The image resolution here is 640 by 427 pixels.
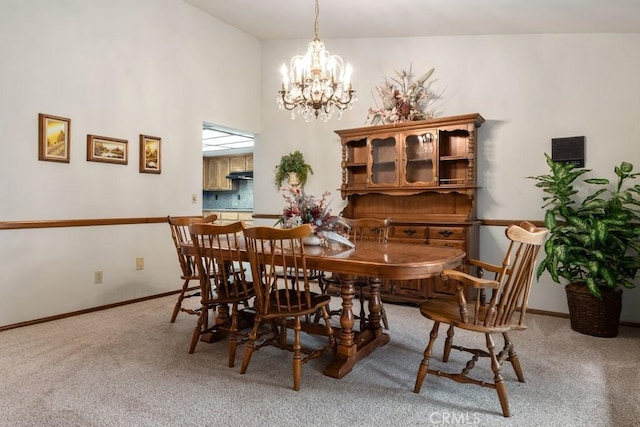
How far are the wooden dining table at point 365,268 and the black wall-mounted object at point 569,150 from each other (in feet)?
6.40

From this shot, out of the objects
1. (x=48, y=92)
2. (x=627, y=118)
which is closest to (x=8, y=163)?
(x=48, y=92)

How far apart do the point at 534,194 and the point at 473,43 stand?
66.5 inches

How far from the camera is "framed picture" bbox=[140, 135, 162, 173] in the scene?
4207 millimetres

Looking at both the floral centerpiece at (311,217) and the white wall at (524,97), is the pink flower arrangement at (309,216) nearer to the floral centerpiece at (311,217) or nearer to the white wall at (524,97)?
the floral centerpiece at (311,217)

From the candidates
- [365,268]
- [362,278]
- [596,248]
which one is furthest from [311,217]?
[596,248]

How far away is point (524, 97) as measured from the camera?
394 cm

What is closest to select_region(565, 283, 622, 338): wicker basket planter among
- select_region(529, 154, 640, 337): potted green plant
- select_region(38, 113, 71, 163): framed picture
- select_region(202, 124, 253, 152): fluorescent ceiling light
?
select_region(529, 154, 640, 337): potted green plant

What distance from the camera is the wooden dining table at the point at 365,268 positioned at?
207 centimetres

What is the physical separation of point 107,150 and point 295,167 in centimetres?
218

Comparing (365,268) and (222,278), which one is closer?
(365,268)

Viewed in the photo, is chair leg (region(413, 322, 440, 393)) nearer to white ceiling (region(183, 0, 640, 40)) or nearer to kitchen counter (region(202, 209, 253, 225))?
white ceiling (region(183, 0, 640, 40))

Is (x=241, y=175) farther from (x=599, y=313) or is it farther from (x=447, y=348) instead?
Result: (x=599, y=313)

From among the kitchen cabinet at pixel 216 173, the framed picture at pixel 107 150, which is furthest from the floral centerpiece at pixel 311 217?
the kitchen cabinet at pixel 216 173

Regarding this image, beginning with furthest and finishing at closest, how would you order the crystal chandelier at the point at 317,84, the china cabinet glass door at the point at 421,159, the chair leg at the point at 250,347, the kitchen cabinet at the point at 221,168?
the kitchen cabinet at the point at 221,168 < the china cabinet glass door at the point at 421,159 < the crystal chandelier at the point at 317,84 < the chair leg at the point at 250,347
